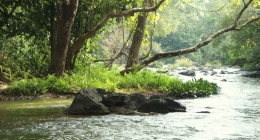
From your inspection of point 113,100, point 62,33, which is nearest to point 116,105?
point 113,100

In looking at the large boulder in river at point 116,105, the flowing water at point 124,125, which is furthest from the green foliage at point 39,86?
the large boulder in river at point 116,105

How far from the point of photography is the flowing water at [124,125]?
5.66 metres

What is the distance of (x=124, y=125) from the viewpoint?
6.55m

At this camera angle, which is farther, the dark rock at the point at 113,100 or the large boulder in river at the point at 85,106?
the dark rock at the point at 113,100

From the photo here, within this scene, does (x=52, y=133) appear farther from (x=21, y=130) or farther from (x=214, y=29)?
(x=214, y=29)

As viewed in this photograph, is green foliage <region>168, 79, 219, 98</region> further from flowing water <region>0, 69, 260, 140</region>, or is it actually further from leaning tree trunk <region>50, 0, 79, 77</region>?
leaning tree trunk <region>50, 0, 79, 77</region>

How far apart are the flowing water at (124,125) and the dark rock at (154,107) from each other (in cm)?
25

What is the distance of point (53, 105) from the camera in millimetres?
9148

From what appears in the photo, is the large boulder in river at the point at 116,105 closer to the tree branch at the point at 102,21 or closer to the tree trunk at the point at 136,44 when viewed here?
the tree branch at the point at 102,21

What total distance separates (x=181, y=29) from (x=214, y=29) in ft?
19.2

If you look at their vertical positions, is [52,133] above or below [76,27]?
below

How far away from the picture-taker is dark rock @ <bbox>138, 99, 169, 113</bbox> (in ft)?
26.7

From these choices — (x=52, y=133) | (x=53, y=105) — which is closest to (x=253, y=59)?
(x=53, y=105)

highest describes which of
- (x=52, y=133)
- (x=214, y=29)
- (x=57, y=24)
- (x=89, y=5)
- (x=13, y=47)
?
(x=214, y=29)
